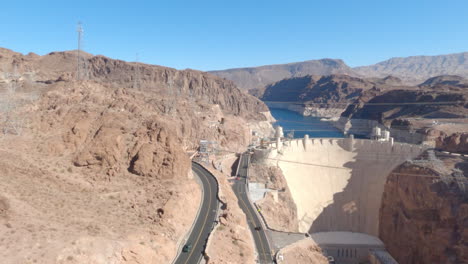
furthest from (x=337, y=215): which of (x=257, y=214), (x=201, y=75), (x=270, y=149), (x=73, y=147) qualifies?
(x=201, y=75)

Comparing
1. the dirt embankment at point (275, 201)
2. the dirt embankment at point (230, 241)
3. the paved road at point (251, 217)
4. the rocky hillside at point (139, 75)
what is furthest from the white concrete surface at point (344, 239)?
the rocky hillside at point (139, 75)

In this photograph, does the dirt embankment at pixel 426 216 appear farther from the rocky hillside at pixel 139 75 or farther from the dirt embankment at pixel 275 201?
the rocky hillside at pixel 139 75

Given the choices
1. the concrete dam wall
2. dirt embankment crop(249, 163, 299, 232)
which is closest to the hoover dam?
the concrete dam wall

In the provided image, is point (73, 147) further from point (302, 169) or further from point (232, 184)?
point (302, 169)

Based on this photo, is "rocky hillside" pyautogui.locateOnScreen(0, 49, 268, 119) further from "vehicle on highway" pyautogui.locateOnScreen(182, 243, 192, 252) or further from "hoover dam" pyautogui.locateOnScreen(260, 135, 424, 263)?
"vehicle on highway" pyautogui.locateOnScreen(182, 243, 192, 252)

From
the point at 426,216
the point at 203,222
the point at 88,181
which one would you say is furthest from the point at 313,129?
the point at 88,181

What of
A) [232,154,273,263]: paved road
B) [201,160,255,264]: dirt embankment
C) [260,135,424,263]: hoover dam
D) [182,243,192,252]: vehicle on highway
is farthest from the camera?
[260,135,424,263]: hoover dam
